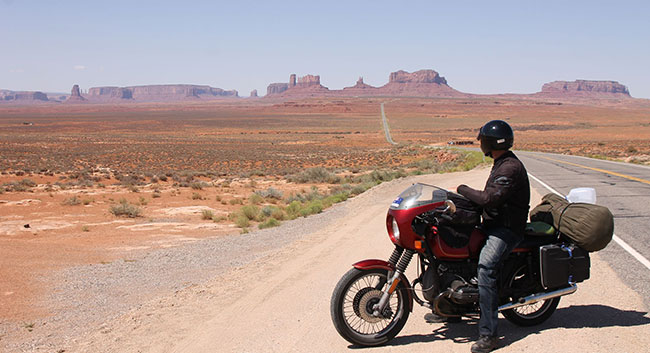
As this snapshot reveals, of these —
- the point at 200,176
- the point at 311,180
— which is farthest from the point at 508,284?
the point at 200,176

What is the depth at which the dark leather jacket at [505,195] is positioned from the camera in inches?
167

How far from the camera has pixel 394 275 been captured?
4.48 metres

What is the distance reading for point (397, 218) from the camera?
430 centimetres

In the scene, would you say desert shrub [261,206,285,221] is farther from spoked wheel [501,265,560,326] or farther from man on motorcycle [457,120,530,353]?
man on motorcycle [457,120,530,353]

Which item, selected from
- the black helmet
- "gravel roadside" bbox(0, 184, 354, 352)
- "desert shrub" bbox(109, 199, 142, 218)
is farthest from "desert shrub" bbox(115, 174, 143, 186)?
the black helmet

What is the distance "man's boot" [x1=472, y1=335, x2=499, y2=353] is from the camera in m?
4.33

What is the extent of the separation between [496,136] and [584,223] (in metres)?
1.08

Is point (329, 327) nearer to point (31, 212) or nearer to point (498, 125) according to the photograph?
point (498, 125)

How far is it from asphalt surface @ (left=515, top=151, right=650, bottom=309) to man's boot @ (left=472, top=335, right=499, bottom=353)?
216cm

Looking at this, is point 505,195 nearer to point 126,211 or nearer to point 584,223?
point 584,223

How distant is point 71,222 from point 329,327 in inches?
545

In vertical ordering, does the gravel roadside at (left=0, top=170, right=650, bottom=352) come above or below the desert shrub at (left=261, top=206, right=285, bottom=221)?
above

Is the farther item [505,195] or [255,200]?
[255,200]

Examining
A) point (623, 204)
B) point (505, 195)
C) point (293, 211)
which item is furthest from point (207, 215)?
point (505, 195)
